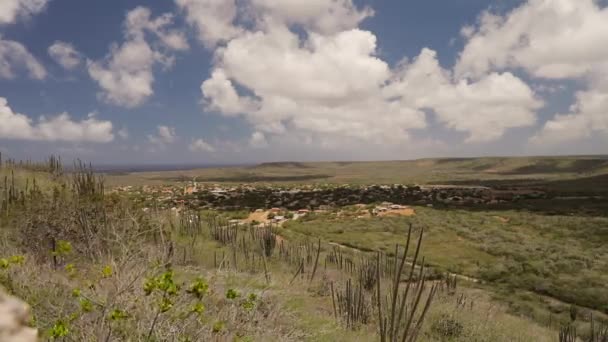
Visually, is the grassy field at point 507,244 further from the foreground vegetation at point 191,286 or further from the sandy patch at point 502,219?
the foreground vegetation at point 191,286

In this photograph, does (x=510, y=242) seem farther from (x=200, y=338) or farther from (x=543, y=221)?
(x=200, y=338)

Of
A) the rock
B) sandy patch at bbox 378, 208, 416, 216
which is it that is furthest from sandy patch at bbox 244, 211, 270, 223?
the rock

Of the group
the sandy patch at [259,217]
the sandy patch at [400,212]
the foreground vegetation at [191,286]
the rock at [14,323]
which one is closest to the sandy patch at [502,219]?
the sandy patch at [400,212]

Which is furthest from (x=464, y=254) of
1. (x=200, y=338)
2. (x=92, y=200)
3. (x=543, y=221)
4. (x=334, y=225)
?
(x=200, y=338)

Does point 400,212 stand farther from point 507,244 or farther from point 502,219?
point 507,244

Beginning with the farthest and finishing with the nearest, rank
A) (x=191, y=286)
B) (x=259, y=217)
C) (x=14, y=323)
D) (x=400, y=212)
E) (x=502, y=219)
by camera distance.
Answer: (x=400, y=212), (x=502, y=219), (x=259, y=217), (x=191, y=286), (x=14, y=323)

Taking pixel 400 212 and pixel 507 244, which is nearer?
pixel 507 244

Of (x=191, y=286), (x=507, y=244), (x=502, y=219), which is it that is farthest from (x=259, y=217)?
(x=191, y=286)
